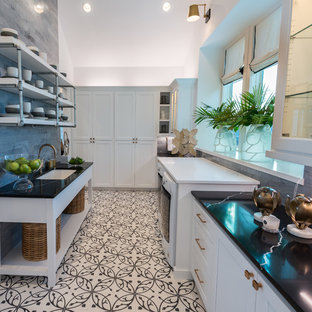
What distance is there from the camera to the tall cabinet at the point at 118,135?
468 cm

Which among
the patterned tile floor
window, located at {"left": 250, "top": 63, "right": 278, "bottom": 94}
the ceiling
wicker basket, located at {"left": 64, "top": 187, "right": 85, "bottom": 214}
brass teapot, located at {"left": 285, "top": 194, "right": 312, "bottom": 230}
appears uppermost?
the ceiling

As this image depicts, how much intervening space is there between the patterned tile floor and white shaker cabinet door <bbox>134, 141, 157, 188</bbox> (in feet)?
6.31

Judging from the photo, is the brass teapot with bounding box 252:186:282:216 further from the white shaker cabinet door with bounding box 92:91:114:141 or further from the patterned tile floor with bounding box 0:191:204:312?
the white shaker cabinet door with bounding box 92:91:114:141

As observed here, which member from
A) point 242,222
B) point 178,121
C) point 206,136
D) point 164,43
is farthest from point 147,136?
point 242,222

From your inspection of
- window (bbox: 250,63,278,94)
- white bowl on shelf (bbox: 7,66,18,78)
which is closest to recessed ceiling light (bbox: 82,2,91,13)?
white bowl on shelf (bbox: 7,66,18,78)

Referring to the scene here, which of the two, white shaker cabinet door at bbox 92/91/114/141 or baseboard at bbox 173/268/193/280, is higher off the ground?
white shaker cabinet door at bbox 92/91/114/141

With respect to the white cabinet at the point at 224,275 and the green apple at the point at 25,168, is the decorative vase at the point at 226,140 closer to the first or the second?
the white cabinet at the point at 224,275

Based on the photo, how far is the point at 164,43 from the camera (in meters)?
4.39

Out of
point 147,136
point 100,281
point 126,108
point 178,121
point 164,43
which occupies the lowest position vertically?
point 100,281

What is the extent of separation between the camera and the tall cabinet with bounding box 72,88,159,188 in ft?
15.4

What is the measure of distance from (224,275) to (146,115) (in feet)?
12.8

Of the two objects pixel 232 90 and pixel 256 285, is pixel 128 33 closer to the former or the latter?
pixel 232 90

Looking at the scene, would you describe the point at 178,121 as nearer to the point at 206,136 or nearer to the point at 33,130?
the point at 206,136

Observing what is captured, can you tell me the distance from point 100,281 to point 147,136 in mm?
3256
